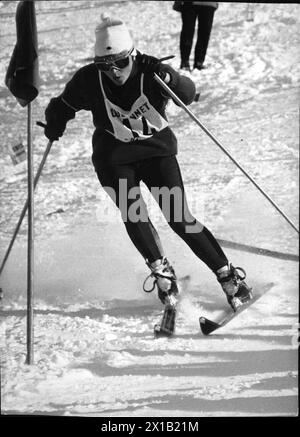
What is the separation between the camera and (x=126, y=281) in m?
3.77

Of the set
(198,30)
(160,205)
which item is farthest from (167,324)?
(198,30)

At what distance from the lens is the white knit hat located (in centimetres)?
337

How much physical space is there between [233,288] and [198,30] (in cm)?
128

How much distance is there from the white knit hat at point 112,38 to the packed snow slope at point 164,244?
1.19 ft

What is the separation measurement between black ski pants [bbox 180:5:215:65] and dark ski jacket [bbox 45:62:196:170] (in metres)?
0.46

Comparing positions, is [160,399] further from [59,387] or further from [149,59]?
[149,59]

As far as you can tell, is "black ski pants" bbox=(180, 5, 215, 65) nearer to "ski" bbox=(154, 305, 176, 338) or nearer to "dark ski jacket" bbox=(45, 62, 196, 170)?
"dark ski jacket" bbox=(45, 62, 196, 170)

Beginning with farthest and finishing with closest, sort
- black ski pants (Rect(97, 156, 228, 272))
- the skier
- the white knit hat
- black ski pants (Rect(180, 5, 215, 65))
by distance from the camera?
black ski pants (Rect(180, 5, 215, 65)) < black ski pants (Rect(97, 156, 228, 272)) < the skier < the white knit hat

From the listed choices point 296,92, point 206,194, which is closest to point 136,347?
point 206,194

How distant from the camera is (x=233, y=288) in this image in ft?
11.9

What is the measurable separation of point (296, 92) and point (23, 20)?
1.33m

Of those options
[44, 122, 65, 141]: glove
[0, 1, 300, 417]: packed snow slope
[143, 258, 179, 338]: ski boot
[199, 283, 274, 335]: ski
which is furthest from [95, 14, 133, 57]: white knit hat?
[199, 283, 274, 335]: ski

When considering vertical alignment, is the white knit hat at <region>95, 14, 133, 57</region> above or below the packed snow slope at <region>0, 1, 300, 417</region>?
above
